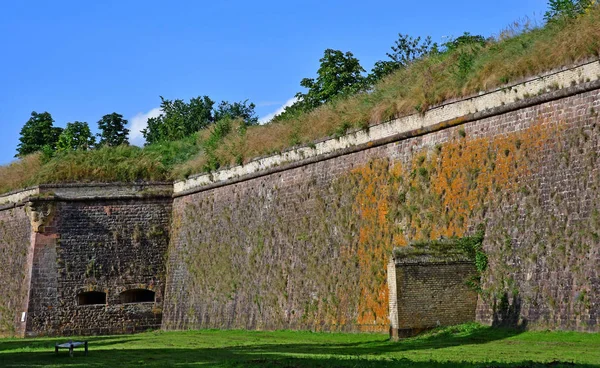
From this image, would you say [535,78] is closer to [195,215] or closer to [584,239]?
[584,239]

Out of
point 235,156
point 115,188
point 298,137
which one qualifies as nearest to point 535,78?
point 298,137

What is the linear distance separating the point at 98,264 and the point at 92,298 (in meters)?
1.28

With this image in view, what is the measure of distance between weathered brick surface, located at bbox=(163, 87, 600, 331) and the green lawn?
36.4 inches

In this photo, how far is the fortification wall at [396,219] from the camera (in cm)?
1997

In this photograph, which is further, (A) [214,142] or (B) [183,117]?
(B) [183,117]

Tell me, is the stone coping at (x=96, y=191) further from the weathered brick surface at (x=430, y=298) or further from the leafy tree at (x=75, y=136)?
the leafy tree at (x=75, y=136)

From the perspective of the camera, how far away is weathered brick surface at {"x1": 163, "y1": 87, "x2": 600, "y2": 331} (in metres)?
19.9

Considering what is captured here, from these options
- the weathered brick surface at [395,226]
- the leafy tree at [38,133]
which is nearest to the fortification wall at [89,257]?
the weathered brick surface at [395,226]

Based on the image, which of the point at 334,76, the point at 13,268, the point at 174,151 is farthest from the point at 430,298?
the point at 334,76

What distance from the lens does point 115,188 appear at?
36.1m

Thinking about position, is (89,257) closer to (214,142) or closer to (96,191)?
(96,191)

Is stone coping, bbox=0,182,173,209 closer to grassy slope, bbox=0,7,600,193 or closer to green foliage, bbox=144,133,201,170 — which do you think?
grassy slope, bbox=0,7,600,193

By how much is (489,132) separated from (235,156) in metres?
12.6

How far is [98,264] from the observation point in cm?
3519
